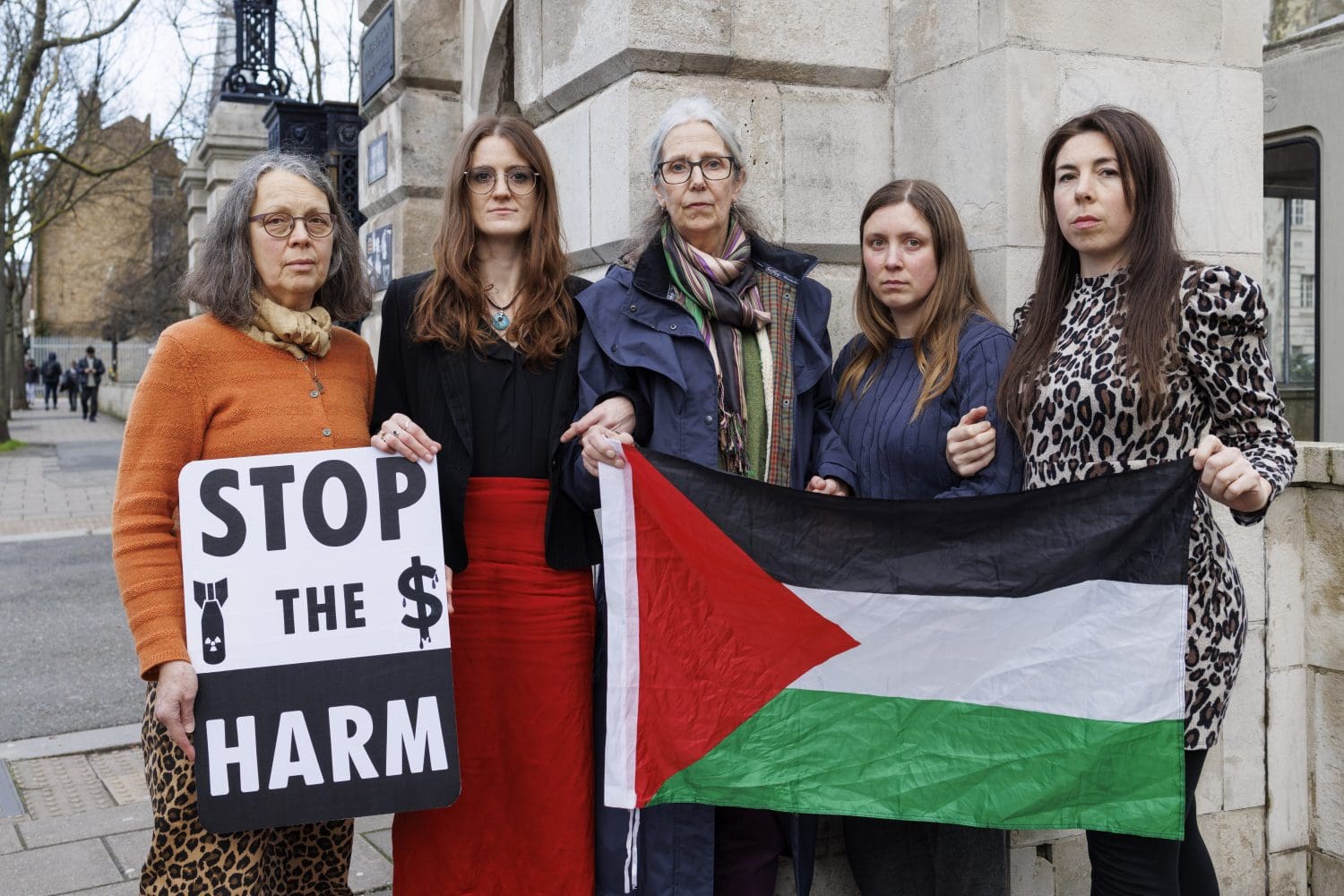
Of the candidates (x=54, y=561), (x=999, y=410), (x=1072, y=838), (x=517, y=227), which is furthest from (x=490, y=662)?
(x=54, y=561)

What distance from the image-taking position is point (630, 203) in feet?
13.7

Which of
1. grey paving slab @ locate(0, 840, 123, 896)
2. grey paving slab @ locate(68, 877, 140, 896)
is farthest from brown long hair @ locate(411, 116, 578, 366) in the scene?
grey paving slab @ locate(0, 840, 123, 896)

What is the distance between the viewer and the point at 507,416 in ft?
10.6

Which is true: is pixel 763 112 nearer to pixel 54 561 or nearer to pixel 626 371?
pixel 626 371

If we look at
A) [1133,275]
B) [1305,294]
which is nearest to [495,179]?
[1133,275]

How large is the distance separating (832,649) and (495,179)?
5.06 feet

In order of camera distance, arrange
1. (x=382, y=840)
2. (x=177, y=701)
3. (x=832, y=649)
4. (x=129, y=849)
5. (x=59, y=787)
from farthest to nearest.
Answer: (x=59, y=787) < (x=382, y=840) < (x=129, y=849) < (x=832, y=649) < (x=177, y=701)

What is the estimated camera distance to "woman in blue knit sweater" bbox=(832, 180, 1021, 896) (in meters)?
3.29

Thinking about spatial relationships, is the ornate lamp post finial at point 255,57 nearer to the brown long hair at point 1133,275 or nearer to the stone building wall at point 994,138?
the stone building wall at point 994,138

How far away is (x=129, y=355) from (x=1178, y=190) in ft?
170

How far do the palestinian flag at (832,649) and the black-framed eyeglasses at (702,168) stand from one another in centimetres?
80

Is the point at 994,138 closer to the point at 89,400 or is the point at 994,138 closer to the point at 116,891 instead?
the point at 116,891

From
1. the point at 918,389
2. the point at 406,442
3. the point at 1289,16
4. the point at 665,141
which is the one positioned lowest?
the point at 406,442

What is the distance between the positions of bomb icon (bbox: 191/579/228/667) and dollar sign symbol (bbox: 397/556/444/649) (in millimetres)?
428
